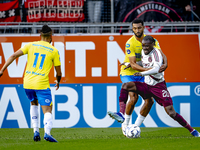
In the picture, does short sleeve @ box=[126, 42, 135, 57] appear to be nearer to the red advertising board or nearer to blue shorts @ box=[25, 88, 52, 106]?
blue shorts @ box=[25, 88, 52, 106]

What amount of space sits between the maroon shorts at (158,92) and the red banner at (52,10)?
359 cm

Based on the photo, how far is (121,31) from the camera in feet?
28.8

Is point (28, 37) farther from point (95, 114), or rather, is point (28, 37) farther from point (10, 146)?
point (10, 146)

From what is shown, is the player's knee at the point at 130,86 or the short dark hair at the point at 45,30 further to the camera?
the player's knee at the point at 130,86

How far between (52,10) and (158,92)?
13.7 feet

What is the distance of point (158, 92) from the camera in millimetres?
5609

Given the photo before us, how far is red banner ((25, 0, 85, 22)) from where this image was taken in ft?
28.6

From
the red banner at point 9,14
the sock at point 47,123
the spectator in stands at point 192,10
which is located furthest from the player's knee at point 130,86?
the red banner at point 9,14

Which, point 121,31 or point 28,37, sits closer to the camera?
point 28,37

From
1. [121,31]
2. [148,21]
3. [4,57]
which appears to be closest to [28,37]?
[4,57]

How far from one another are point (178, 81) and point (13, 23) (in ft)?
13.4

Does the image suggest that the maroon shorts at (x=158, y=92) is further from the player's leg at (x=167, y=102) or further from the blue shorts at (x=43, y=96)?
the blue shorts at (x=43, y=96)

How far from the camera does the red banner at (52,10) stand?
870 centimetres

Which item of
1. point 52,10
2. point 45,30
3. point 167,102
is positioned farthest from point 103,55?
point 45,30
